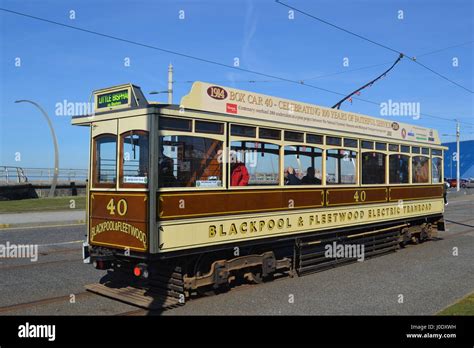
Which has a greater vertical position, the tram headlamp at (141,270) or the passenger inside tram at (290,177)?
the passenger inside tram at (290,177)

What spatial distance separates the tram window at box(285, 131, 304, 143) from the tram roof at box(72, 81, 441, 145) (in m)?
0.20

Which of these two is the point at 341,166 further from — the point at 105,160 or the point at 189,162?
the point at 105,160

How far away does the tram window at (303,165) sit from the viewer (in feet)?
30.0

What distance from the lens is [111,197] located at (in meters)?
7.39

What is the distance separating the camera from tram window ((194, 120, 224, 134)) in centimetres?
738

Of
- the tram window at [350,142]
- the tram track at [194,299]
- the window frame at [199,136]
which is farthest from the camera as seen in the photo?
the tram window at [350,142]

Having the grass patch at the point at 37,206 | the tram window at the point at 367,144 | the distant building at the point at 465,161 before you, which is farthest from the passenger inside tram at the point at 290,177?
the distant building at the point at 465,161

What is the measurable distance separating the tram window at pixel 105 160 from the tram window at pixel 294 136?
3.13 meters

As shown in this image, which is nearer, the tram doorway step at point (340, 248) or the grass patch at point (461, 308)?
the grass patch at point (461, 308)

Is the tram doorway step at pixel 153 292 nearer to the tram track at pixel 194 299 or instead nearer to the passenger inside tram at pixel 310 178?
the tram track at pixel 194 299

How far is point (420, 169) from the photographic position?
1393 centimetres

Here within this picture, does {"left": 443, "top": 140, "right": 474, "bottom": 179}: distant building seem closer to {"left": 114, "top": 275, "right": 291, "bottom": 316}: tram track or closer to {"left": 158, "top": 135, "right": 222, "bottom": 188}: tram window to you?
{"left": 114, "top": 275, "right": 291, "bottom": 316}: tram track
